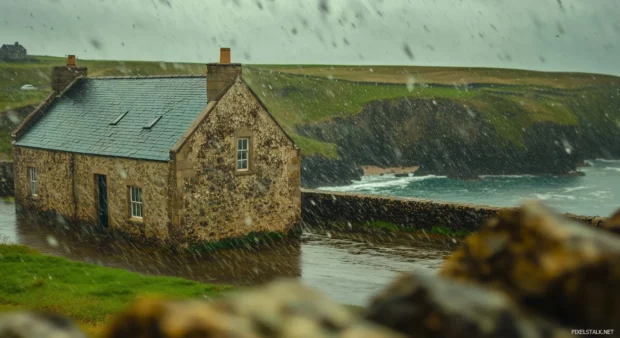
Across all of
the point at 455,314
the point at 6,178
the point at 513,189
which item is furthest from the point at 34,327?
the point at 513,189

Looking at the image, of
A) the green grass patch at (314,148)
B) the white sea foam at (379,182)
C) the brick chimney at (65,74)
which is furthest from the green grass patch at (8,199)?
the green grass patch at (314,148)

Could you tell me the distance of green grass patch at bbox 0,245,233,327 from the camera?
14180 millimetres

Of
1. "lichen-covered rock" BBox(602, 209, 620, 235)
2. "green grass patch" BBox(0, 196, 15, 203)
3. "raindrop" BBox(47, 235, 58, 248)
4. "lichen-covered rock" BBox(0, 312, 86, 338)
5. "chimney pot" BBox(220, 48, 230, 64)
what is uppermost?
"chimney pot" BBox(220, 48, 230, 64)

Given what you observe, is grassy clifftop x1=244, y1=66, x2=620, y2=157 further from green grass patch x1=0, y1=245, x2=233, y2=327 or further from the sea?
green grass patch x1=0, y1=245, x2=233, y2=327

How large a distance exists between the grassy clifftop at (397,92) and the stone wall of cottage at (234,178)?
50.4 meters

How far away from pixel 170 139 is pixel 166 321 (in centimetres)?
1907

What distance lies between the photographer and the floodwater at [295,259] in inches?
699

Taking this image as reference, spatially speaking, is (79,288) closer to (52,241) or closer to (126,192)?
(126,192)

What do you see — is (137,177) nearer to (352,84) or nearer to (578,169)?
(578,169)

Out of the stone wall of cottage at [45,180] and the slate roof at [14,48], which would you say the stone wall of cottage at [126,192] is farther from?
the slate roof at [14,48]

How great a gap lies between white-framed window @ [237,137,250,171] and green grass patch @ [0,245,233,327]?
6.14 m

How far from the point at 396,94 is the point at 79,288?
104 metres

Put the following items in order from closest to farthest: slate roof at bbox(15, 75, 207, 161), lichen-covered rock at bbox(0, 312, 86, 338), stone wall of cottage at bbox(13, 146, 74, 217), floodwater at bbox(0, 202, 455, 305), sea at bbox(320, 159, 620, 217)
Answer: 1. lichen-covered rock at bbox(0, 312, 86, 338)
2. floodwater at bbox(0, 202, 455, 305)
3. slate roof at bbox(15, 75, 207, 161)
4. stone wall of cottage at bbox(13, 146, 74, 217)
5. sea at bbox(320, 159, 620, 217)

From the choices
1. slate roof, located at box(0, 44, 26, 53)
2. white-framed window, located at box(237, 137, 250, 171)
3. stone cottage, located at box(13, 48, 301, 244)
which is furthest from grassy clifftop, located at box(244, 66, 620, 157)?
white-framed window, located at box(237, 137, 250, 171)
